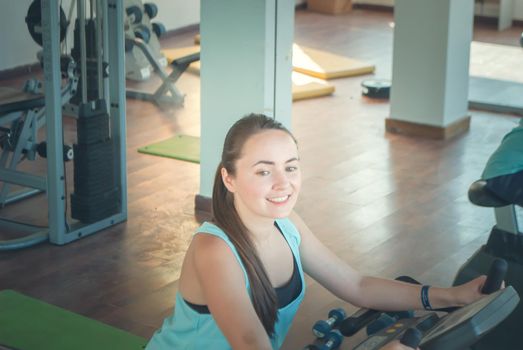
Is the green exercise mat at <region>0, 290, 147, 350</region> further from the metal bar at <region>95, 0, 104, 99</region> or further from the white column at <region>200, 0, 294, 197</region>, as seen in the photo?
the white column at <region>200, 0, 294, 197</region>

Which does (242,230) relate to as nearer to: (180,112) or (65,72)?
(65,72)

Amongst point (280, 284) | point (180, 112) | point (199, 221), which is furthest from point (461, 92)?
point (280, 284)

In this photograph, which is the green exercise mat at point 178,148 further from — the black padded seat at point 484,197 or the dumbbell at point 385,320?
the dumbbell at point 385,320

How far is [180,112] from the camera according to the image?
21.6ft

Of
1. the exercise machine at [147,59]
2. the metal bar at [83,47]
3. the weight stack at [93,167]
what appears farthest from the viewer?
the exercise machine at [147,59]

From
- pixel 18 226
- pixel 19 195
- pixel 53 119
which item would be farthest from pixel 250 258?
pixel 19 195

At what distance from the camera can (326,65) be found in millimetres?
7805

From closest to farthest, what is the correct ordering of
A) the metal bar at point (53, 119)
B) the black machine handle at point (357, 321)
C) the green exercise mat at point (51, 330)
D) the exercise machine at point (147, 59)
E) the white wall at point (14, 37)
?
the black machine handle at point (357, 321) < the green exercise mat at point (51, 330) < the metal bar at point (53, 119) < the exercise machine at point (147, 59) < the white wall at point (14, 37)

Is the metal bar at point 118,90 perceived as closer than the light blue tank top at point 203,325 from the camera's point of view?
No

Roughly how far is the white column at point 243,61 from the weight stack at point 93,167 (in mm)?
517

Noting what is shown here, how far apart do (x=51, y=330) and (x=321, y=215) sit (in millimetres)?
1661

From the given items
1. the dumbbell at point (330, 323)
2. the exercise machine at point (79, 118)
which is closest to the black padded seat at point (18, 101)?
the exercise machine at point (79, 118)

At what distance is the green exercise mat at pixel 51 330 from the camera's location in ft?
10.9

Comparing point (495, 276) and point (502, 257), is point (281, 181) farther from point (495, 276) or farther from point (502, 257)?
point (502, 257)
